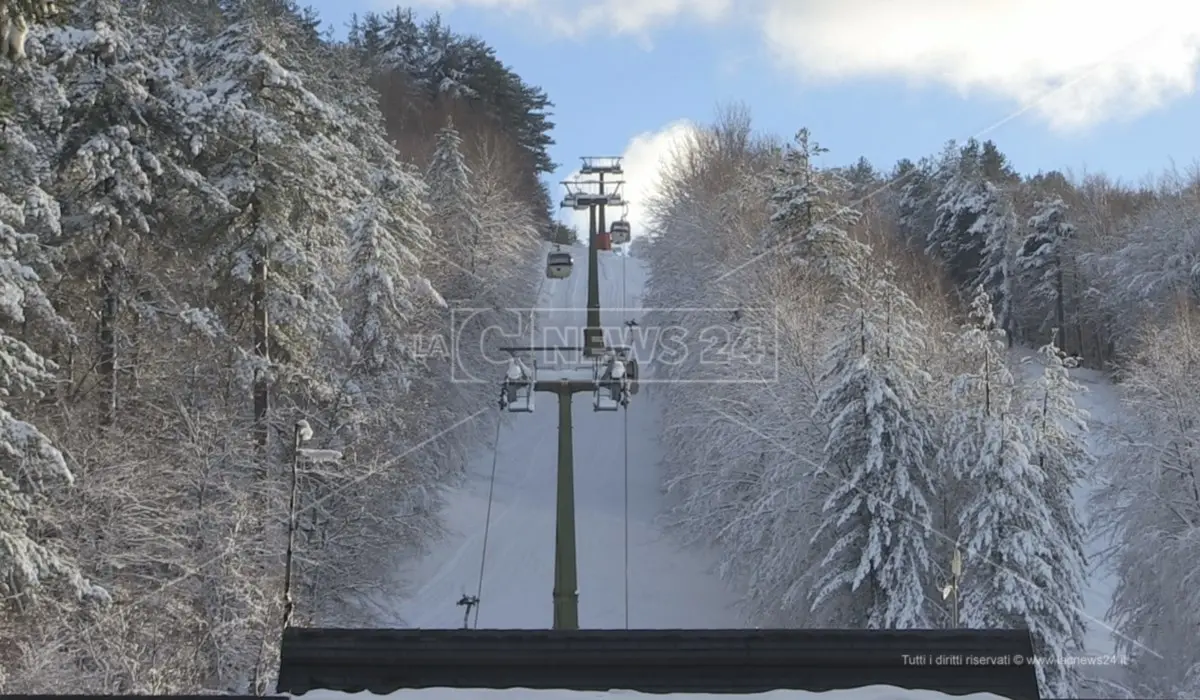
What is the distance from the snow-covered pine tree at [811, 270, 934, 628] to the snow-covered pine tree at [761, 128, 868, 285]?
711cm

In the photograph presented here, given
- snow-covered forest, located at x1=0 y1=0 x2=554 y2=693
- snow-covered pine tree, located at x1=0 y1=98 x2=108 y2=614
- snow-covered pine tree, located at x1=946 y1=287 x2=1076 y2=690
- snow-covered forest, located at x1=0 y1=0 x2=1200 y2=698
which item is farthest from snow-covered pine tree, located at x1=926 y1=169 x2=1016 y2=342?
snow-covered pine tree, located at x1=0 y1=98 x2=108 y2=614

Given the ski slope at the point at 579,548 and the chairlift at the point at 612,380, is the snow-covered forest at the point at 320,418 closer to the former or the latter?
the ski slope at the point at 579,548

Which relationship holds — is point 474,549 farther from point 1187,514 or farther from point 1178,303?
point 1178,303

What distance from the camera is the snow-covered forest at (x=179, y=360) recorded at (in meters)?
16.3

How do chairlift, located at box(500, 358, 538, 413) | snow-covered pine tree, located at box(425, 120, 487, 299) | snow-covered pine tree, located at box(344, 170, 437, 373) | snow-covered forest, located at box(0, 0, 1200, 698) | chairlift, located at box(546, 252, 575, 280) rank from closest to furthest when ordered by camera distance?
snow-covered forest, located at box(0, 0, 1200, 698) < chairlift, located at box(500, 358, 538, 413) < chairlift, located at box(546, 252, 575, 280) < snow-covered pine tree, located at box(344, 170, 437, 373) < snow-covered pine tree, located at box(425, 120, 487, 299)

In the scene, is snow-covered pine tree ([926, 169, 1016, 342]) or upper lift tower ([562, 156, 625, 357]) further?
snow-covered pine tree ([926, 169, 1016, 342])

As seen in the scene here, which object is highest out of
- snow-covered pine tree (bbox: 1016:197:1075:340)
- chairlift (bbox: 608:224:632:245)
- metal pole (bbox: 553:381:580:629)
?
snow-covered pine tree (bbox: 1016:197:1075:340)

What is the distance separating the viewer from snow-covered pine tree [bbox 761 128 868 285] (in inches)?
1206

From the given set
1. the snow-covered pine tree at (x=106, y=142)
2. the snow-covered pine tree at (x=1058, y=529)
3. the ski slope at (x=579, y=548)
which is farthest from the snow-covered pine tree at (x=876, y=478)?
the snow-covered pine tree at (x=106, y=142)

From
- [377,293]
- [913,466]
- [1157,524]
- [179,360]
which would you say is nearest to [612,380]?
[913,466]

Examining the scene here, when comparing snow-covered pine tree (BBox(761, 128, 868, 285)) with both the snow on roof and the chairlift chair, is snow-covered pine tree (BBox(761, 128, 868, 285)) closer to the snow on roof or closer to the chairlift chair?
the chairlift chair

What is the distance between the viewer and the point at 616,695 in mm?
6855

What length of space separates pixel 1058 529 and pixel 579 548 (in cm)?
1523

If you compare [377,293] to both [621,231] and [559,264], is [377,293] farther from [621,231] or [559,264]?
[621,231]
